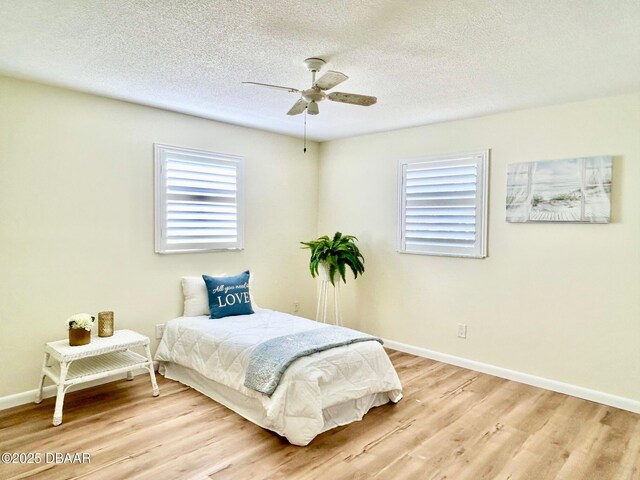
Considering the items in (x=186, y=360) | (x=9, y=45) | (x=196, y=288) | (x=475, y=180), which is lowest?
(x=186, y=360)

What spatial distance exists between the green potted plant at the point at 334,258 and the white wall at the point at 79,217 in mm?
930

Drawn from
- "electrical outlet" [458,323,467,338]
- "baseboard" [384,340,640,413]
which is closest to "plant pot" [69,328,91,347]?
"baseboard" [384,340,640,413]

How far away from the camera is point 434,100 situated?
11.8 ft

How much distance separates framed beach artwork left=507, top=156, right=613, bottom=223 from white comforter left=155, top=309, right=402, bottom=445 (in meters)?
1.88

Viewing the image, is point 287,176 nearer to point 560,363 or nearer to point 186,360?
point 186,360

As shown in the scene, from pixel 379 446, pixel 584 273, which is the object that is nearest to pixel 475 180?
pixel 584 273

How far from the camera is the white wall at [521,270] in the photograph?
334cm

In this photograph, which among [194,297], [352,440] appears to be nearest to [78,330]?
[194,297]

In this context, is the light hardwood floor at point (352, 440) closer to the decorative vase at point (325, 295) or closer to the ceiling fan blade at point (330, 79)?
the decorative vase at point (325, 295)

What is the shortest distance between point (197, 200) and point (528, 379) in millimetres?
3632

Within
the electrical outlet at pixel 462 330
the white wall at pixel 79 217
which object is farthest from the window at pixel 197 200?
the electrical outlet at pixel 462 330

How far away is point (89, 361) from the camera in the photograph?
342 cm

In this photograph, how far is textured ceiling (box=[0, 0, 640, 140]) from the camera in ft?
6.96

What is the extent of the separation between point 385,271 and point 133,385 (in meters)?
2.86
